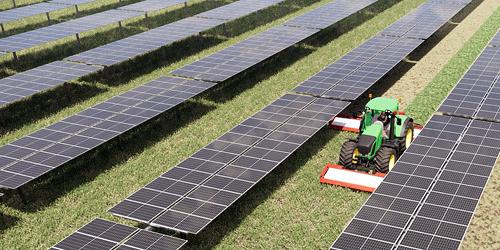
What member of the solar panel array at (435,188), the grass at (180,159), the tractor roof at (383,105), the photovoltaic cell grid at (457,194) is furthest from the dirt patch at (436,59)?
the photovoltaic cell grid at (457,194)

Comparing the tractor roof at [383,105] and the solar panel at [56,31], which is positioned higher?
the solar panel at [56,31]

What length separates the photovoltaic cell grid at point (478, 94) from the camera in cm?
1759

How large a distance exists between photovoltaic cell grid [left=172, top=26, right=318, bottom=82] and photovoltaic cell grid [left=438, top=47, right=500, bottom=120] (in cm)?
970

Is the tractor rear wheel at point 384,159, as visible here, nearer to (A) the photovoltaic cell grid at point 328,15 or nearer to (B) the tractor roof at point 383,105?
(B) the tractor roof at point 383,105

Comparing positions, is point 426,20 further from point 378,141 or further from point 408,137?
point 378,141

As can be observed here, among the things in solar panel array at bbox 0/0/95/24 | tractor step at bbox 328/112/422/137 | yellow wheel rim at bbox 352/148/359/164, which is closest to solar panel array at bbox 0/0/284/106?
solar panel array at bbox 0/0/95/24

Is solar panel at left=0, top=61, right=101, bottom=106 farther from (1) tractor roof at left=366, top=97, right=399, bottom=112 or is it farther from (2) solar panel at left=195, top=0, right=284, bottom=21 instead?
(1) tractor roof at left=366, top=97, right=399, bottom=112

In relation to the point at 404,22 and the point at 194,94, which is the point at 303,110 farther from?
the point at 404,22

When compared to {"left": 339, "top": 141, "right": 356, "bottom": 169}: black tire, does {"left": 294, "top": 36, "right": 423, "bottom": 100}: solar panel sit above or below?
above

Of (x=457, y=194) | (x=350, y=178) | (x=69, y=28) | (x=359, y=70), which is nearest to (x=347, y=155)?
(x=350, y=178)

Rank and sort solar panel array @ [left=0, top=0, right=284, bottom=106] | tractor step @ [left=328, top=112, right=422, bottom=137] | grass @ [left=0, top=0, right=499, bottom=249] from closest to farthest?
grass @ [left=0, top=0, right=499, bottom=249]
tractor step @ [left=328, top=112, right=422, bottom=137]
solar panel array @ [left=0, top=0, right=284, bottom=106]

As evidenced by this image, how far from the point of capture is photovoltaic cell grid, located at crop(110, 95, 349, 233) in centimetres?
1286

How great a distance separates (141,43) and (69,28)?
7.14 metres

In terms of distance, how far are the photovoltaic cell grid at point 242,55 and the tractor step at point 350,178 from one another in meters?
8.28
